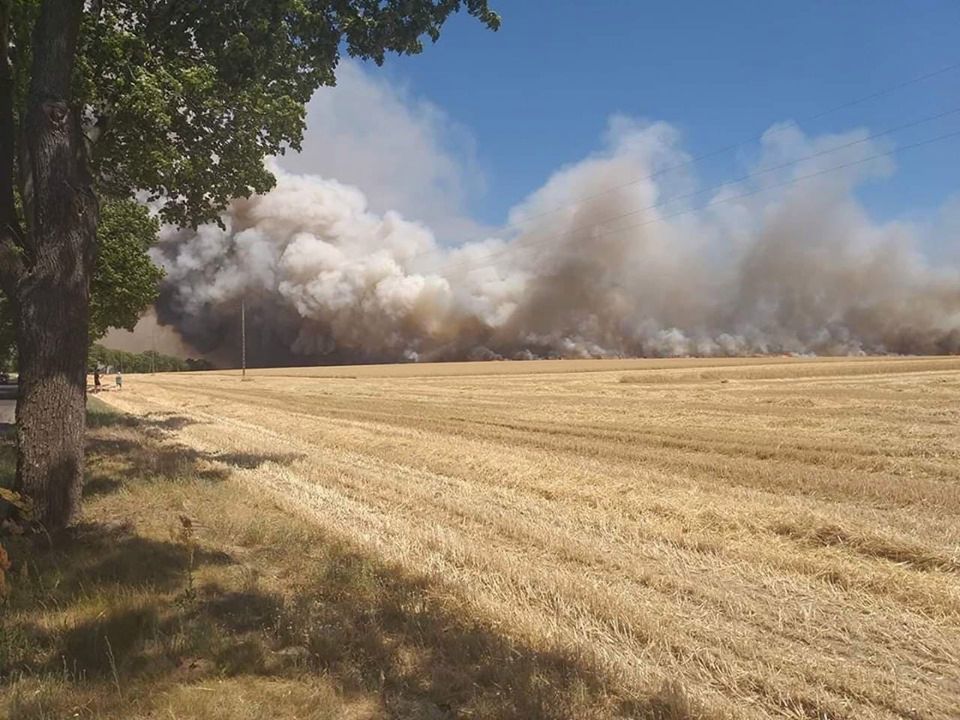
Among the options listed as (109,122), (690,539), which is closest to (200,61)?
(109,122)

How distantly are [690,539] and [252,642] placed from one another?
444 centimetres

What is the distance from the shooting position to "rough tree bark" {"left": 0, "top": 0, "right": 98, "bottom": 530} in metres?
6.32

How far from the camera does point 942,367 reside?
4619 cm

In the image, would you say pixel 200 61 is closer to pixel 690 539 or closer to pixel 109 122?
pixel 109 122

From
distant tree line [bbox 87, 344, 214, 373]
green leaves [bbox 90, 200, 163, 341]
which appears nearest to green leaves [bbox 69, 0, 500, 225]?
green leaves [bbox 90, 200, 163, 341]

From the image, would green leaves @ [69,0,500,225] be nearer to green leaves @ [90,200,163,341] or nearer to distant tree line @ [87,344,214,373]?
green leaves @ [90,200,163,341]

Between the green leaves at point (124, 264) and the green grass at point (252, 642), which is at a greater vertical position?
the green leaves at point (124, 264)

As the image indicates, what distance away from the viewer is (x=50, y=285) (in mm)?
6352

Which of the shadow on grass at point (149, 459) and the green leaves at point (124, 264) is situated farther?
the green leaves at point (124, 264)

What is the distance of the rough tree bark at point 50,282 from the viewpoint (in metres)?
6.32

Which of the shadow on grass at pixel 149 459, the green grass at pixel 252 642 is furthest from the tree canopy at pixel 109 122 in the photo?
the shadow on grass at pixel 149 459

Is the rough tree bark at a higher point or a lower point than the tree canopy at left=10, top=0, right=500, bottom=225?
lower

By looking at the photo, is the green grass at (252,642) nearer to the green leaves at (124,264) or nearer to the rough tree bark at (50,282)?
the rough tree bark at (50,282)

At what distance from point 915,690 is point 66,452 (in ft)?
22.9
